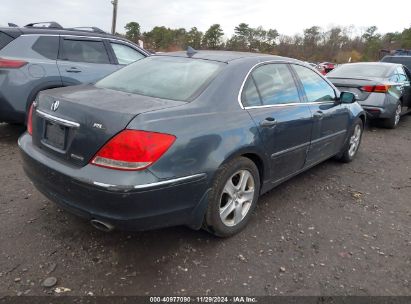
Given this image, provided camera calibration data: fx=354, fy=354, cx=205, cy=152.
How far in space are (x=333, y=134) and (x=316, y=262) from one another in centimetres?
204

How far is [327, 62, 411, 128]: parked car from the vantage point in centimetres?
722

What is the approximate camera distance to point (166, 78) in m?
3.02

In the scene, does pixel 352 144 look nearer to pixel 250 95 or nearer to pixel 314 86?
pixel 314 86

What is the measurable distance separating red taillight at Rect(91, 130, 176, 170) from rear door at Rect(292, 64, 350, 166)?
6.99ft

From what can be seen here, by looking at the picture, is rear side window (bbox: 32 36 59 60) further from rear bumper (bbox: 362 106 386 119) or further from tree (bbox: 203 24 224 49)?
tree (bbox: 203 24 224 49)

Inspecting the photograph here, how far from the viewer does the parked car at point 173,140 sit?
88.1 inches

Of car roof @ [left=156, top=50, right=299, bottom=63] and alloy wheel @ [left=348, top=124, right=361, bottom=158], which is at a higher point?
car roof @ [left=156, top=50, right=299, bottom=63]

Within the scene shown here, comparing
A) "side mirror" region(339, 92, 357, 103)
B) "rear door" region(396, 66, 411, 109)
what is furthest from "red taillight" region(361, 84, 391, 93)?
"side mirror" region(339, 92, 357, 103)

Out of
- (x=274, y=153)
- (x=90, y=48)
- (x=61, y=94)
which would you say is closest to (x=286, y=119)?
(x=274, y=153)

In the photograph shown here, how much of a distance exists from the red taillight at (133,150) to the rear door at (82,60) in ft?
11.3

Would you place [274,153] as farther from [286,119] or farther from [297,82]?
[297,82]

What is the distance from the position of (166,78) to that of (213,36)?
225ft

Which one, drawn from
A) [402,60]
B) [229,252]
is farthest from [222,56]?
[402,60]

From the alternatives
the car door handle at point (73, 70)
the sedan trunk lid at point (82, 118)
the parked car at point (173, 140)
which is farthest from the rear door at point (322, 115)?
the car door handle at point (73, 70)
